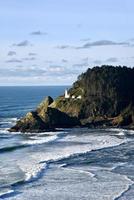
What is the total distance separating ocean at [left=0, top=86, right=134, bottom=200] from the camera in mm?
42312

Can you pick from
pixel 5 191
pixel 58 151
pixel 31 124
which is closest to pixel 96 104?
pixel 31 124

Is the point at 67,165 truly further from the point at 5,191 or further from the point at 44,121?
the point at 44,121

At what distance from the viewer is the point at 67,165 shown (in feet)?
176

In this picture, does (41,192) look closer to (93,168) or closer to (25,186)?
(25,186)

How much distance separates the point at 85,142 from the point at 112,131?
1272cm

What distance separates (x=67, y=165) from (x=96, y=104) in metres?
42.7

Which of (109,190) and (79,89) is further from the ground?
(79,89)

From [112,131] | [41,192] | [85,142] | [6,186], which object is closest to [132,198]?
[41,192]

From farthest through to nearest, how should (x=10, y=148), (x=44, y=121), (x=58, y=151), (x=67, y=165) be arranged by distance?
(x=44, y=121)
(x=10, y=148)
(x=58, y=151)
(x=67, y=165)

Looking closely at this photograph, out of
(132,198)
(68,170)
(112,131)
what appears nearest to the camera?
(132,198)

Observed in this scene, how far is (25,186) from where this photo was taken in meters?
44.3

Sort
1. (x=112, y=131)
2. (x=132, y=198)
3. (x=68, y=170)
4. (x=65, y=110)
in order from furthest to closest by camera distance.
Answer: (x=65, y=110) → (x=112, y=131) → (x=68, y=170) → (x=132, y=198)

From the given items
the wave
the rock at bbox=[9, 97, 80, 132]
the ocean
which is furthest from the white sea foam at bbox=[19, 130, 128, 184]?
the rock at bbox=[9, 97, 80, 132]

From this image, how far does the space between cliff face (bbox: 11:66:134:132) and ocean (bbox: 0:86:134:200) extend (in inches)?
265
